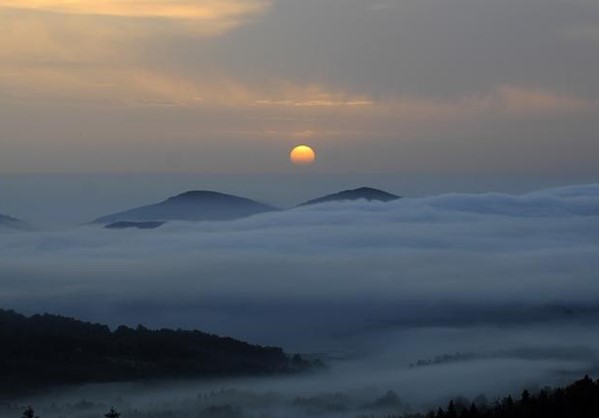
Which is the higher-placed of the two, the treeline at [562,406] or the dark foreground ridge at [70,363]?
the dark foreground ridge at [70,363]

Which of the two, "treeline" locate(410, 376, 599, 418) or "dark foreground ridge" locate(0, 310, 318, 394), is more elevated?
"dark foreground ridge" locate(0, 310, 318, 394)

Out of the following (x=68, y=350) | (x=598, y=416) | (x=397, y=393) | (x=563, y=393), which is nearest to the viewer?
(x=598, y=416)

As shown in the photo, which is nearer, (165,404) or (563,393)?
(563,393)

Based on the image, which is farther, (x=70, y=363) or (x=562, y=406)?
(x=70, y=363)

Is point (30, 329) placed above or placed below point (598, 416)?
above

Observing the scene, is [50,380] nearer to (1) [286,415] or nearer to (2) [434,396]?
(1) [286,415]

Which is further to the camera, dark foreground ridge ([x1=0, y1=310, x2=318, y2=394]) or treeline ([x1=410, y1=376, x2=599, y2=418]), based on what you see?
dark foreground ridge ([x1=0, y1=310, x2=318, y2=394])

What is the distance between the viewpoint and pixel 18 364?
185m

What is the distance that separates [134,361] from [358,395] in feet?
124

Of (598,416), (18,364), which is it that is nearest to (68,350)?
(18,364)

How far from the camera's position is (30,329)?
199 metres

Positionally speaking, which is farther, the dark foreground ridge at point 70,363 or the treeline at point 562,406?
the dark foreground ridge at point 70,363

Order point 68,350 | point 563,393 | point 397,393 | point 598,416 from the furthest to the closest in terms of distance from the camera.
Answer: point 68,350
point 397,393
point 563,393
point 598,416

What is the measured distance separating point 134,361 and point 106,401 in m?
23.6
